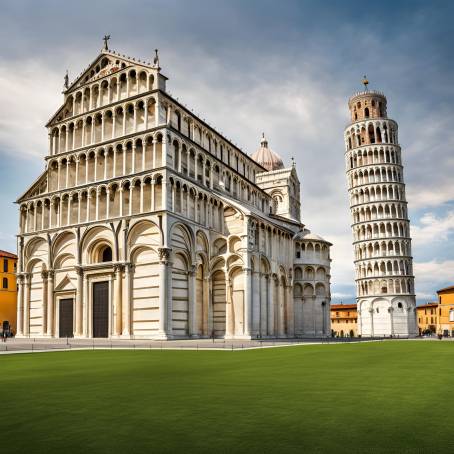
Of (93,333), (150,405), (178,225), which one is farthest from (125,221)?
(150,405)

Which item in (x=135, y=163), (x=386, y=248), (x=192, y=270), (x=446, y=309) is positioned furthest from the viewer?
(x=446, y=309)

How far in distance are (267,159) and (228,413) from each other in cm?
8169

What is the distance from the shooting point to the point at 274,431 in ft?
23.8

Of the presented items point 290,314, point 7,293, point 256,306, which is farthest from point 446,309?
point 7,293

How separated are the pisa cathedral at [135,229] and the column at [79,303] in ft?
0.42

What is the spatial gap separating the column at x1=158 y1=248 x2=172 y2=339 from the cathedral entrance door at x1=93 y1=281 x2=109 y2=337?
6.87m

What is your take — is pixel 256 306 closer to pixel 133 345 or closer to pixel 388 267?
pixel 133 345

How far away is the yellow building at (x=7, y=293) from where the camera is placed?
A: 236 ft

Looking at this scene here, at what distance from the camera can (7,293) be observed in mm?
73500

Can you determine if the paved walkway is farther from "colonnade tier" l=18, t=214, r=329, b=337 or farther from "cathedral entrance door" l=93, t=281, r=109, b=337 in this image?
"cathedral entrance door" l=93, t=281, r=109, b=337

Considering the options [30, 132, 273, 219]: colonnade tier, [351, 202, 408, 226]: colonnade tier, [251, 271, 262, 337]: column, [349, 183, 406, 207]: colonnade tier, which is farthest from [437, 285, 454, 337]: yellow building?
[30, 132, 273, 219]: colonnade tier

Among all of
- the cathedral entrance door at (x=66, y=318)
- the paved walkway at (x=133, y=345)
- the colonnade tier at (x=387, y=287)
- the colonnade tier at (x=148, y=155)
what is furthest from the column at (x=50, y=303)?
the colonnade tier at (x=387, y=287)

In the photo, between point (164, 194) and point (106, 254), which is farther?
point (106, 254)

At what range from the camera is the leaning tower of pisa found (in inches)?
3450
